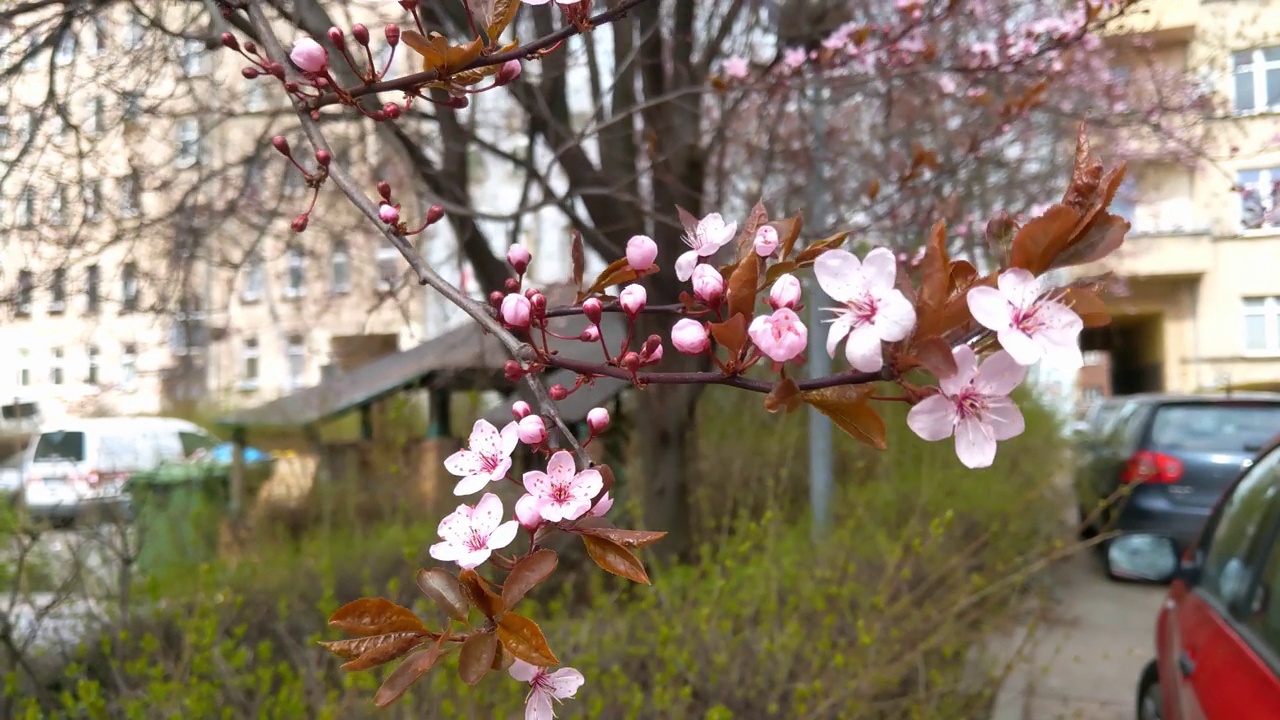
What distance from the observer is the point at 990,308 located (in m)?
0.68

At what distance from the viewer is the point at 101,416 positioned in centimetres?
619

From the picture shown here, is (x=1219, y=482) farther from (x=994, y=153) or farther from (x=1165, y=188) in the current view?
(x=994, y=153)

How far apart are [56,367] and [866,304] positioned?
620cm

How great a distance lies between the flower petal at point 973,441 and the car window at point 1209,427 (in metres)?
5.73

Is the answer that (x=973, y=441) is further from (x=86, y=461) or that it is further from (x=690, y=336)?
(x=86, y=461)

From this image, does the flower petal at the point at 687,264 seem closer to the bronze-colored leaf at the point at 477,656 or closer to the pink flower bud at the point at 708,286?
the pink flower bud at the point at 708,286

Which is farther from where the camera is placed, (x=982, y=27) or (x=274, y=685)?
(x=982, y=27)

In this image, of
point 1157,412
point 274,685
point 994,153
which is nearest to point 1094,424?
point 1157,412

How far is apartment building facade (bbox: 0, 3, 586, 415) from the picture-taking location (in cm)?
404

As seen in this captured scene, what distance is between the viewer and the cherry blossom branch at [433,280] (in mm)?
863

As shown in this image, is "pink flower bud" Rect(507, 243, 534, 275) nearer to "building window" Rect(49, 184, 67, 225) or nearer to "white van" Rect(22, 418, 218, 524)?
"white van" Rect(22, 418, 218, 524)

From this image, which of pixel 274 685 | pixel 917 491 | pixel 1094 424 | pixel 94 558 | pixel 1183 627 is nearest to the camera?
pixel 1183 627

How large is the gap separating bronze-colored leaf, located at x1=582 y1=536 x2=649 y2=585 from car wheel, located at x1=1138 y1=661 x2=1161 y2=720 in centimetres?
290

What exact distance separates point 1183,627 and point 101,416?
6.60 metres
